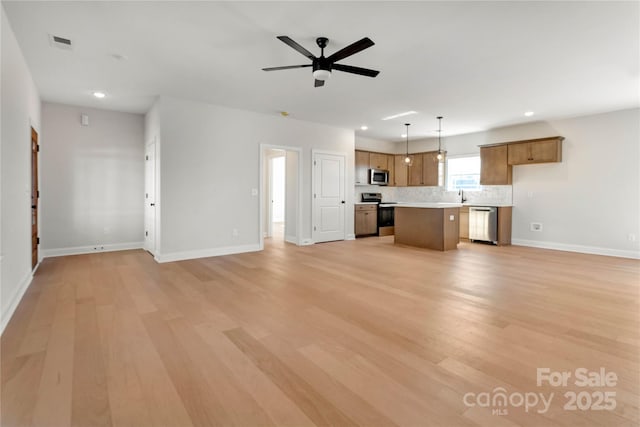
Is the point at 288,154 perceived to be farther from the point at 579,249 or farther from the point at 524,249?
the point at 579,249

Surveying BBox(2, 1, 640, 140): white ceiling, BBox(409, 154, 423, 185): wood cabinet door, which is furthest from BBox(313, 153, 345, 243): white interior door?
BBox(409, 154, 423, 185): wood cabinet door

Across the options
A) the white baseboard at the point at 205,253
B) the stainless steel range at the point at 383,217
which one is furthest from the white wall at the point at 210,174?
the stainless steel range at the point at 383,217

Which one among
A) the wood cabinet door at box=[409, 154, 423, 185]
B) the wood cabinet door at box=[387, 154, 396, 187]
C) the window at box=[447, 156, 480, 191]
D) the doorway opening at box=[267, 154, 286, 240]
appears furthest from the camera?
the doorway opening at box=[267, 154, 286, 240]

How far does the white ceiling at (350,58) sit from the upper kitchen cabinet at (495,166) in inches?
62.2

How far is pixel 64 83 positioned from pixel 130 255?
289 centimetres

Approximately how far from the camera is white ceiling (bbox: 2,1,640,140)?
2.72 metres

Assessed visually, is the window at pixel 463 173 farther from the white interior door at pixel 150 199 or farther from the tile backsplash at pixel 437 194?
the white interior door at pixel 150 199

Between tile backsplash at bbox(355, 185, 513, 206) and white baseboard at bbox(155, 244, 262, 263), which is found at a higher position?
tile backsplash at bbox(355, 185, 513, 206)

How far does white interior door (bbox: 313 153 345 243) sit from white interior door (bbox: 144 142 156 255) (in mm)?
3206

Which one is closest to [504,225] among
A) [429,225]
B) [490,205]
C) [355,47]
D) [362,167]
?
[490,205]

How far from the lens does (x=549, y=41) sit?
3191mm

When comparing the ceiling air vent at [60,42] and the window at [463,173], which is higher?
the ceiling air vent at [60,42]

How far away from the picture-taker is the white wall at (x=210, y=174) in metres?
5.16

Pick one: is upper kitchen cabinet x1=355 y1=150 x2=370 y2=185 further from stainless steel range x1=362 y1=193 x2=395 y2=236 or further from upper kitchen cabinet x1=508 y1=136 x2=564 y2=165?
upper kitchen cabinet x1=508 y1=136 x2=564 y2=165
